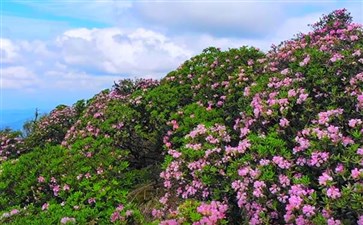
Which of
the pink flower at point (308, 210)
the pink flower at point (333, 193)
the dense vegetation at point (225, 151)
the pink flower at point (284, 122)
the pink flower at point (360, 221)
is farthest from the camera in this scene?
the pink flower at point (284, 122)

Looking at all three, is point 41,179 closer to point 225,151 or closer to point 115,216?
point 115,216

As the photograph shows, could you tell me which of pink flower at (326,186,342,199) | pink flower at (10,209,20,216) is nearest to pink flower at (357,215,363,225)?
pink flower at (326,186,342,199)

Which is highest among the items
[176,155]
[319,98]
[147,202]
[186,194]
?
[319,98]

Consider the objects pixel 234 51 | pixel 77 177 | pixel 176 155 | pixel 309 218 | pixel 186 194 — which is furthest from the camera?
pixel 234 51

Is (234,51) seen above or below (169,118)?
above

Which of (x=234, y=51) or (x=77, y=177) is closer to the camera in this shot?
(x=77, y=177)

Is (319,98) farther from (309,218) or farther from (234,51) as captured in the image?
(234,51)

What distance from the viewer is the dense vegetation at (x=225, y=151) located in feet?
17.7

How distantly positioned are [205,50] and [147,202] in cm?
436

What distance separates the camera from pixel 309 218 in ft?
16.5

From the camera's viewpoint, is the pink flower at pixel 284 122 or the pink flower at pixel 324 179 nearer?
the pink flower at pixel 324 179

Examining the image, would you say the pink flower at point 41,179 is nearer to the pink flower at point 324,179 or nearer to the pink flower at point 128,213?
the pink flower at point 128,213

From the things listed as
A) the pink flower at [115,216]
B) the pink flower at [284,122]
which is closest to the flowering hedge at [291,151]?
the pink flower at [284,122]

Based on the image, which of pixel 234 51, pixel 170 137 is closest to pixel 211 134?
pixel 170 137
